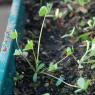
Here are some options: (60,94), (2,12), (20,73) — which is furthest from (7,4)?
(60,94)

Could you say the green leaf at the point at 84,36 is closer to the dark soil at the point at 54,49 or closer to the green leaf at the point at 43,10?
the dark soil at the point at 54,49

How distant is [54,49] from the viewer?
2088 mm

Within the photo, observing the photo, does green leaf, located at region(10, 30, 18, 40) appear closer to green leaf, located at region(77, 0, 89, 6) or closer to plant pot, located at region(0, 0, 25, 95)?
plant pot, located at region(0, 0, 25, 95)

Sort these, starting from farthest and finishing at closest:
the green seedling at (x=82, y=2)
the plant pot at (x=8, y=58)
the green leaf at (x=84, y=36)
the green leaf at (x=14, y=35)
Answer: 1. the green seedling at (x=82, y=2)
2. the green leaf at (x=84, y=36)
3. the green leaf at (x=14, y=35)
4. the plant pot at (x=8, y=58)

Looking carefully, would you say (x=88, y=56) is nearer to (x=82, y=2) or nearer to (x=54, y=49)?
(x=54, y=49)

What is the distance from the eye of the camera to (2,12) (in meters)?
2.40

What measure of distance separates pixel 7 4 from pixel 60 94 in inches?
38.5

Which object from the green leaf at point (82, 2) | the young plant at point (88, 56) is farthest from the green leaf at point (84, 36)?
the green leaf at point (82, 2)

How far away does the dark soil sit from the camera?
5.79 ft

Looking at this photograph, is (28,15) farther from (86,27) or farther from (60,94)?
(60,94)

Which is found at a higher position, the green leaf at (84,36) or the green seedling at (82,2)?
the green seedling at (82,2)

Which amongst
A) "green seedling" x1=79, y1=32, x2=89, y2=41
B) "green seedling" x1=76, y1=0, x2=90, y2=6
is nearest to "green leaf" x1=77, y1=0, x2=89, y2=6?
"green seedling" x1=76, y1=0, x2=90, y2=6

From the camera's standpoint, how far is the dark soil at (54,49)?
69.5 inches

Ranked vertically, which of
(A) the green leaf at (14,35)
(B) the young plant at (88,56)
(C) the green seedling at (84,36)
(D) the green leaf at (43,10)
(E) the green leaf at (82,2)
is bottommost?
(B) the young plant at (88,56)
